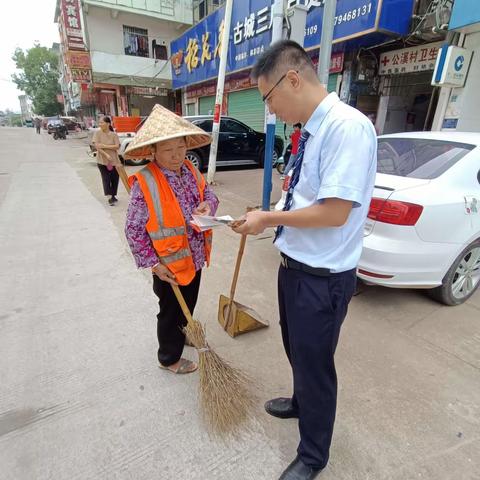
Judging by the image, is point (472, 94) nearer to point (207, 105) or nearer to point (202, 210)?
point (202, 210)

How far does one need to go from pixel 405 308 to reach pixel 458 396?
3.15ft

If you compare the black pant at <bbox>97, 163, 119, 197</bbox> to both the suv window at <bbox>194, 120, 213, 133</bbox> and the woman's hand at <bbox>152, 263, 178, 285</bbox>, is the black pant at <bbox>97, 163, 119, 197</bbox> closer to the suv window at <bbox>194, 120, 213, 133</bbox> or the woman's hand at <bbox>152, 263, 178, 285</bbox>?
the suv window at <bbox>194, 120, 213, 133</bbox>

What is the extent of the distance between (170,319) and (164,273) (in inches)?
15.4

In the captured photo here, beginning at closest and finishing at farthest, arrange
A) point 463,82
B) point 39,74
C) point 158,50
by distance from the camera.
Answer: point 463,82, point 158,50, point 39,74

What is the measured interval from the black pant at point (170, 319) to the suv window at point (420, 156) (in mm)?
1935

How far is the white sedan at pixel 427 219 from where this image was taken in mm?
2439

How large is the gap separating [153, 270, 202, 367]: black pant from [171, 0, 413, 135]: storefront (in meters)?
1.62

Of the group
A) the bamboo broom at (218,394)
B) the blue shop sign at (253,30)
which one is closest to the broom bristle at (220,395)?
the bamboo broom at (218,394)

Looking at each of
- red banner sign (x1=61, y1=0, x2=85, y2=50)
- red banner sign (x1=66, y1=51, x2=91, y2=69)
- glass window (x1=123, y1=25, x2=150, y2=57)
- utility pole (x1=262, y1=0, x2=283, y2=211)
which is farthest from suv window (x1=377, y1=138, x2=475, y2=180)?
glass window (x1=123, y1=25, x2=150, y2=57)

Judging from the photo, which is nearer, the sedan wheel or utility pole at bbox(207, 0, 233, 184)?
the sedan wheel

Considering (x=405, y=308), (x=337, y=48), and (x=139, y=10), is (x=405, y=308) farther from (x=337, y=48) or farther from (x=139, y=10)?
(x=139, y=10)

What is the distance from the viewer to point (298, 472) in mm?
1496

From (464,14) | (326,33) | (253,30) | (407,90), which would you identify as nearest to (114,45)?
(253,30)

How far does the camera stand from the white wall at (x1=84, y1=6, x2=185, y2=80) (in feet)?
61.7
